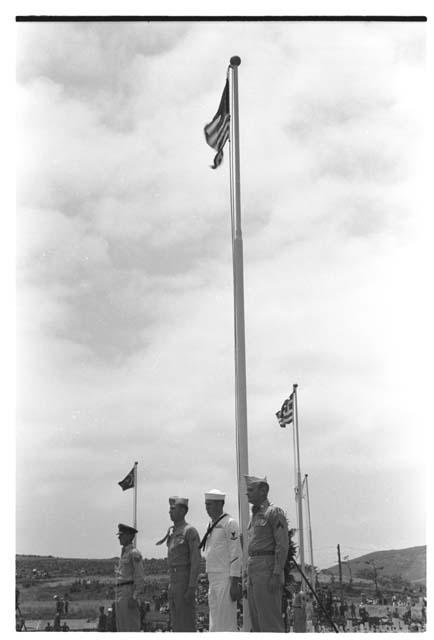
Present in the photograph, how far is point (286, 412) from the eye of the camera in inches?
894

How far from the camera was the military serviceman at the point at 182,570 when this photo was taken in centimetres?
880

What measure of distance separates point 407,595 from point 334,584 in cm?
834

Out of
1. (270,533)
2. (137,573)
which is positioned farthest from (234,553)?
(137,573)

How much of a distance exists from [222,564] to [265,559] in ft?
1.69

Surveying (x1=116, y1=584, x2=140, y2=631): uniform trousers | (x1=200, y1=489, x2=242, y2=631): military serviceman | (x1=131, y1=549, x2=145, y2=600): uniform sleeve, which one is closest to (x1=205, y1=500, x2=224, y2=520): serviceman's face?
(x1=200, y1=489, x2=242, y2=631): military serviceman

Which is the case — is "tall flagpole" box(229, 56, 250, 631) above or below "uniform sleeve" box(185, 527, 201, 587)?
above

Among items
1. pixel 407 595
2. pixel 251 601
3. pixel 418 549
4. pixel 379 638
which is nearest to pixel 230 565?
pixel 251 601

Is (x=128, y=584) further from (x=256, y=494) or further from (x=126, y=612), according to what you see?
(x=256, y=494)

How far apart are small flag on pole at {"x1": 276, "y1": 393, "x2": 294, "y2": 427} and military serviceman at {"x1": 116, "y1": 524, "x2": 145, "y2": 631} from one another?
42.1 ft

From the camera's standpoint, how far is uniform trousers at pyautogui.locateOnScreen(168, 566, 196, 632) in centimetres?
886

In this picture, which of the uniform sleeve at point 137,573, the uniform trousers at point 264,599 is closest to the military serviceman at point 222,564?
the uniform trousers at point 264,599

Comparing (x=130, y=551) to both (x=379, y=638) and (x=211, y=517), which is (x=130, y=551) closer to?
(x=211, y=517)

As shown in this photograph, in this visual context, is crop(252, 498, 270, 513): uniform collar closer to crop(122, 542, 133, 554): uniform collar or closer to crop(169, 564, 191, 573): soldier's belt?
crop(169, 564, 191, 573): soldier's belt

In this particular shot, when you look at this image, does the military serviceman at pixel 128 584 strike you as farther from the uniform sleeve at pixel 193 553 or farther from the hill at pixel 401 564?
the hill at pixel 401 564
